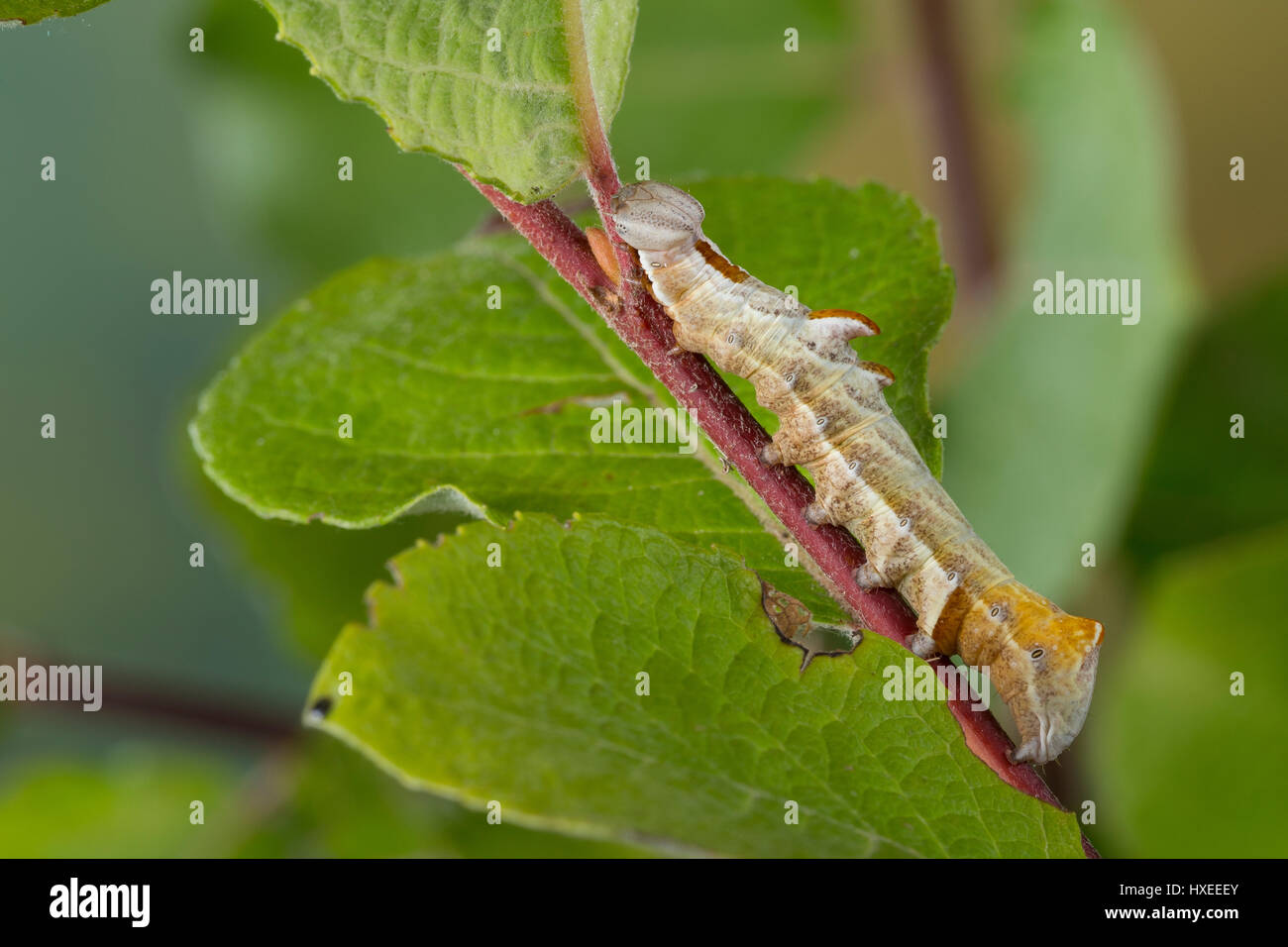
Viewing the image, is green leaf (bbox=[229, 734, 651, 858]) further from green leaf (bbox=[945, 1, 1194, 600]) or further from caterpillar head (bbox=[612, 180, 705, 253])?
caterpillar head (bbox=[612, 180, 705, 253])

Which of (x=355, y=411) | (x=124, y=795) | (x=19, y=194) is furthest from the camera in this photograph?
(x=19, y=194)

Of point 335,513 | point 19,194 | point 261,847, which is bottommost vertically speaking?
point 261,847

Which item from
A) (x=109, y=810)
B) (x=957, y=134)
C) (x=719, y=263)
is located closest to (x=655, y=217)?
(x=719, y=263)

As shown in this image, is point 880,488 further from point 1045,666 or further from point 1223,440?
point 1223,440

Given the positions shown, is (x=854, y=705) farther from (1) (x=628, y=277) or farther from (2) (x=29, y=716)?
(2) (x=29, y=716)

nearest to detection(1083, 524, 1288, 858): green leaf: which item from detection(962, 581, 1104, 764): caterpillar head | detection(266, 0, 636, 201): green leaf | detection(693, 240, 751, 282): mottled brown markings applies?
detection(962, 581, 1104, 764): caterpillar head

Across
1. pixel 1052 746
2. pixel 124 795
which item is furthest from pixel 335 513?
pixel 124 795
